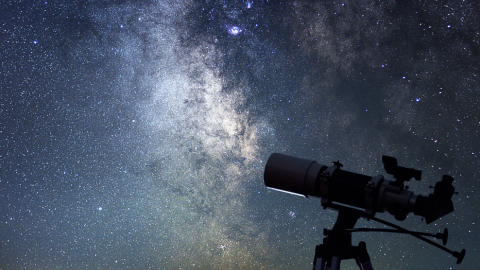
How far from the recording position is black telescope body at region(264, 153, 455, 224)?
1.98 meters

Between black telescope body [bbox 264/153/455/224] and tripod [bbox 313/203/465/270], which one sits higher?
black telescope body [bbox 264/153/455/224]

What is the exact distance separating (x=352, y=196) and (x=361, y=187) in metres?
0.09

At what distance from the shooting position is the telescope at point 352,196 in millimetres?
1995

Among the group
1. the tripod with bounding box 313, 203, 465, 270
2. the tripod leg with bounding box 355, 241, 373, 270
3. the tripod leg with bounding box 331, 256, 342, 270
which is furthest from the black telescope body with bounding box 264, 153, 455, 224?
the tripod leg with bounding box 331, 256, 342, 270

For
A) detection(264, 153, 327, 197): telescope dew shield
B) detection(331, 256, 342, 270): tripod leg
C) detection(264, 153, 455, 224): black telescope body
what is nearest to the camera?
detection(264, 153, 455, 224): black telescope body

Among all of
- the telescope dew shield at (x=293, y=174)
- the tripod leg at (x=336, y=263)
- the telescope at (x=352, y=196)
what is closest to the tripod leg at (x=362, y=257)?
the telescope at (x=352, y=196)

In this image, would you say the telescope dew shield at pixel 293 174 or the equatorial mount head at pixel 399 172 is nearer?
the equatorial mount head at pixel 399 172

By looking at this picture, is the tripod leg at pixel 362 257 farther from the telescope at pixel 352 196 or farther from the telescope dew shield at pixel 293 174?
the telescope dew shield at pixel 293 174

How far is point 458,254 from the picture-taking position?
6.49 feet

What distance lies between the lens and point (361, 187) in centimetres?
221

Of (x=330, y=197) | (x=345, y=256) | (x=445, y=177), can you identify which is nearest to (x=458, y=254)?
(x=445, y=177)

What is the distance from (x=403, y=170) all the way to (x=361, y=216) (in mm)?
410

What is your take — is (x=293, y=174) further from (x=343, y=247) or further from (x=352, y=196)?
(x=343, y=247)

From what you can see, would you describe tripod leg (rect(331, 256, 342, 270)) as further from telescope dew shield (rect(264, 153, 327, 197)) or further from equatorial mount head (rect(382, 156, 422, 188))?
equatorial mount head (rect(382, 156, 422, 188))
